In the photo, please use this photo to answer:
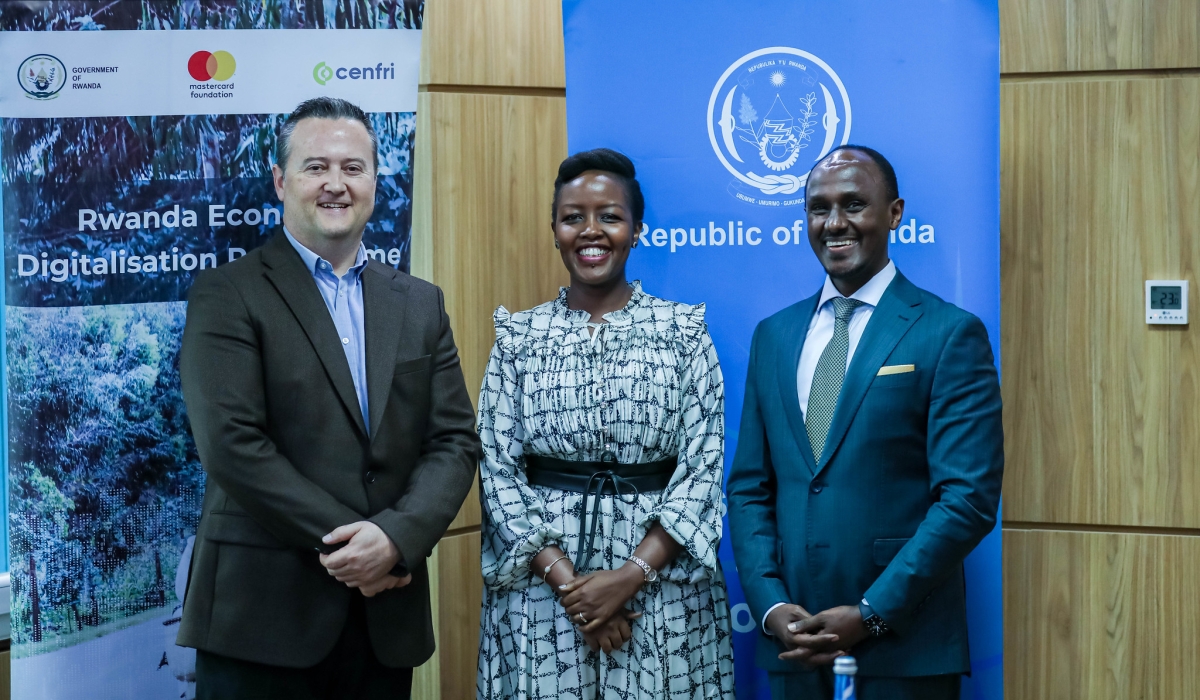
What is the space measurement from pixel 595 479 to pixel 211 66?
5.07ft

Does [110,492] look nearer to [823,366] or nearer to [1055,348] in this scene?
[823,366]

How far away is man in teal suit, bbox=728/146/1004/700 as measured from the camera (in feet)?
7.50

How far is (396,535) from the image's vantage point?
2281 millimetres

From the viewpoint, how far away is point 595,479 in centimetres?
250

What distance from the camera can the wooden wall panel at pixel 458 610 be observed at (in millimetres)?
3471

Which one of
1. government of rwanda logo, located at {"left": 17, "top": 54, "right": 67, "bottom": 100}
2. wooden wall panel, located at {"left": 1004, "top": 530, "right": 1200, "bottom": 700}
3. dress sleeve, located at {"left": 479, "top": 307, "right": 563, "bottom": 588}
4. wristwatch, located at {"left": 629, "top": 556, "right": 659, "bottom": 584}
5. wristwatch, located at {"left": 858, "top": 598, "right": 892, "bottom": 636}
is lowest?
wooden wall panel, located at {"left": 1004, "top": 530, "right": 1200, "bottom": 700}

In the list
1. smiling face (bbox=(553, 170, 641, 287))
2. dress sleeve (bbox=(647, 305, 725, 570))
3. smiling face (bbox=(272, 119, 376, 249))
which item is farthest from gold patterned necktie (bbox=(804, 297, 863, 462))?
smiling face (bbox=(272, 119, 376, 249))

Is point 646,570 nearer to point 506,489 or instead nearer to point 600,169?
point 506,489

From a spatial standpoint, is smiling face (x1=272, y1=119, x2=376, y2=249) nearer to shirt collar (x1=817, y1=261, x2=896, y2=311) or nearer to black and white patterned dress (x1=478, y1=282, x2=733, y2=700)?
black and white patterned dress (x1=478, y1=282, x2=733, y2=700)

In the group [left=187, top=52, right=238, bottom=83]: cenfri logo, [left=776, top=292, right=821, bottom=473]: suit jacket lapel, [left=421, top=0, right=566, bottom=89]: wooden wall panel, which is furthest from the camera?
[left=421, top=0, right=566, bottom=89]: wooden wall panel

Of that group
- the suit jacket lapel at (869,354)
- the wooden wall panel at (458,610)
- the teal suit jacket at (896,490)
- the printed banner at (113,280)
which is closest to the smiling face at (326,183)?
the printed banner at (113,280)

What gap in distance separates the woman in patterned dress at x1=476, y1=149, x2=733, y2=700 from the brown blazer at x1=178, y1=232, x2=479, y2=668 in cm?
19

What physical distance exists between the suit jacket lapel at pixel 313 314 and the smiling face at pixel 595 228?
641 millimetres

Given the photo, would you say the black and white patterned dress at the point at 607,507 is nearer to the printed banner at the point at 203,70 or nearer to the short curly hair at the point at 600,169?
the short curly hair at the point at 600,169
